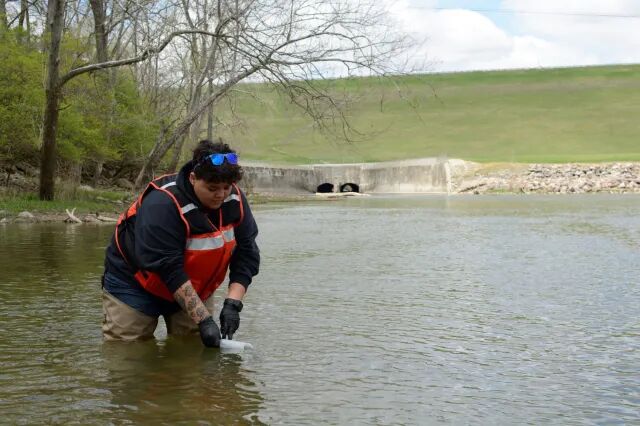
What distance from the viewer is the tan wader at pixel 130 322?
5465 millimetres

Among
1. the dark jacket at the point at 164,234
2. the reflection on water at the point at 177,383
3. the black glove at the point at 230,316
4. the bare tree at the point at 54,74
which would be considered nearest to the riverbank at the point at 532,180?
the bare tree at the point at 54,74

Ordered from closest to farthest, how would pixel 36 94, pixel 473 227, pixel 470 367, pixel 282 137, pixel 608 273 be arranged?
pixel 470 367, pixel 608 273, pixel 473 227, pixel 36 94, pixel 282 137

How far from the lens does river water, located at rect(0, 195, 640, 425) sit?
4.38 metres

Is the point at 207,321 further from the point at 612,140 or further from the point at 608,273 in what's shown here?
the point at 612,140

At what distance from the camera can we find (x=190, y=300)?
196 inches

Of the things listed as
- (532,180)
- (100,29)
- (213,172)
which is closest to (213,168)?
(213,172)

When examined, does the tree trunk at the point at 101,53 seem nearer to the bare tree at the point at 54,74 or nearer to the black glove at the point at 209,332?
the bare tree at the point at 54,74

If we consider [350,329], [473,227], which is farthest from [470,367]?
[473,227]

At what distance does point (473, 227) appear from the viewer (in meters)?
18.9

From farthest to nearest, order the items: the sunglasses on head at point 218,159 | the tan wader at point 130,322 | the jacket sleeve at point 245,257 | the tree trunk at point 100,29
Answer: the tree trunk at point 100,29 < the tan wader at point 130,322 < the jacket sleeve at point 245,257 < the sunglasses on head at point 218,159

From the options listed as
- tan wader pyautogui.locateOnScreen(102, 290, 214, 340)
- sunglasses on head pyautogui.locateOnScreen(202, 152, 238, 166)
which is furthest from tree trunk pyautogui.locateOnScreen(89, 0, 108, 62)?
sunglasses on head pyautogui.locateOnScreen(202, 152, 238, 166)

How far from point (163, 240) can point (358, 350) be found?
1784 millimetres

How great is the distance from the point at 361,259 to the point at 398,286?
2.91 m

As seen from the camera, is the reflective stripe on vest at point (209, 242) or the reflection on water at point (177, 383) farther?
the reflective stripe on vest at point (209, 242)
